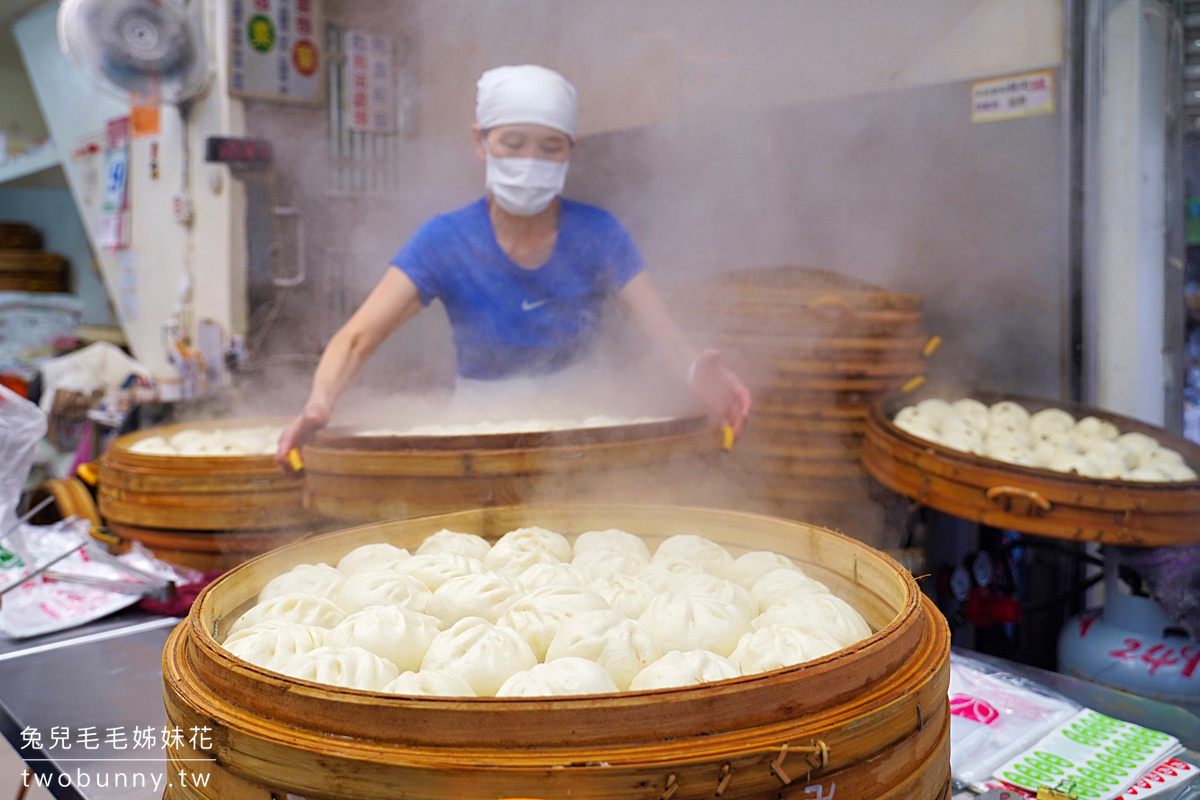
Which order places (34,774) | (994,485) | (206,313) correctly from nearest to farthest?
(34,774) < (994,485) < (206,313)

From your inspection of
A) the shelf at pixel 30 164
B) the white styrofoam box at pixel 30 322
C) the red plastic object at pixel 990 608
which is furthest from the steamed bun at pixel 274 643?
→ the shelf at pixel 30 164

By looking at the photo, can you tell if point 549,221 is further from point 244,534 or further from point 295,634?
point 295,634

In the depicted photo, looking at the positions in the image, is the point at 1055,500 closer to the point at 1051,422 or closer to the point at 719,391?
the point at 1051,422

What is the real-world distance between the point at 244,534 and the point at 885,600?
1640 mm

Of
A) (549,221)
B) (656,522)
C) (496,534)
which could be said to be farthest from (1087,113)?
(496,534)

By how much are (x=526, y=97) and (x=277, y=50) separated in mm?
2956

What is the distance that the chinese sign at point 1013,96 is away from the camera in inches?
118

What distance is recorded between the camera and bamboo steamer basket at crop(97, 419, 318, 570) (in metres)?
2.11

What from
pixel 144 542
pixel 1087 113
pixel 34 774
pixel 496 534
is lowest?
pixel 34 774

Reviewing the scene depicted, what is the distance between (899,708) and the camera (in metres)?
0.86

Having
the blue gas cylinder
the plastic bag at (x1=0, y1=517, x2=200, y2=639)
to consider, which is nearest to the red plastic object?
the blue gas cylinder

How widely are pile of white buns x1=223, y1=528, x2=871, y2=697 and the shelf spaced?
6.81 m

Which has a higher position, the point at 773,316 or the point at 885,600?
the point at 773,316

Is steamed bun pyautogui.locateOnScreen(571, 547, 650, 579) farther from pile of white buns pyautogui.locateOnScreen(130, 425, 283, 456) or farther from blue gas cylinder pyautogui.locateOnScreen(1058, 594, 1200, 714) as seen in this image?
blue gas cylinder pyautogui.locateOnScreen(1058, 594, 1200, 714)
